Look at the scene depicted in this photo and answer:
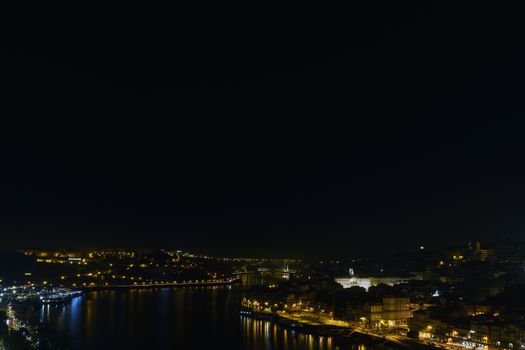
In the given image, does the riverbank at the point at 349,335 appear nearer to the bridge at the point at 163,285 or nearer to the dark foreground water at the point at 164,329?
the dark foreground water at the point at 164,329

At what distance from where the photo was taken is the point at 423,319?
14.9m


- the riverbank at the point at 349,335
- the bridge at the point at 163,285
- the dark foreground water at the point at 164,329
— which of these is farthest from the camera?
the bridge at the point at 163,285

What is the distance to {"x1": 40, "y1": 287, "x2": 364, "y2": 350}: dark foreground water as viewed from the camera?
545 inches

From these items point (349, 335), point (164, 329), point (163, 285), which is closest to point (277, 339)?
point (349, 335)

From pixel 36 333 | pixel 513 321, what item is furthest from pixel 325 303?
pixel 36 333

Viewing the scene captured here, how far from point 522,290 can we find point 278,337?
334 inches

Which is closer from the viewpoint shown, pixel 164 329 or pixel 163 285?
pixel 164 329

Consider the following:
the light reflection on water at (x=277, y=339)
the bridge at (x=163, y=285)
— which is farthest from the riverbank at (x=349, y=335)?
the bridge at (x=163, y=285)

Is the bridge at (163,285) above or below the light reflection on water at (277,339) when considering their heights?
below

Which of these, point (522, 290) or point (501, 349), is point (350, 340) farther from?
point (522, 290)

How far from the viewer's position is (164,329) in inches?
631

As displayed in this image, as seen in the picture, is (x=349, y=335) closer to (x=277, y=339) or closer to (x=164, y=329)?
(x=277, y=339)

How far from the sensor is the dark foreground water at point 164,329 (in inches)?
545

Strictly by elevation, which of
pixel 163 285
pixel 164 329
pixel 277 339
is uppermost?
pixel 164 329
